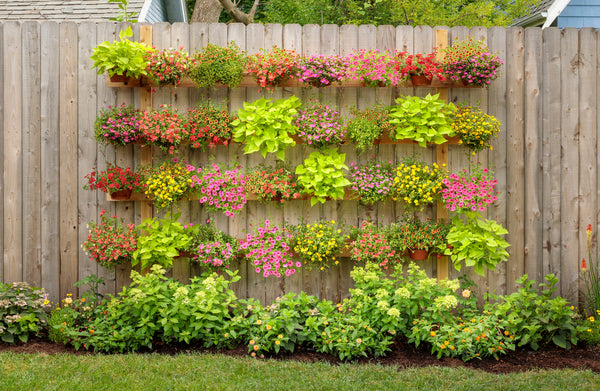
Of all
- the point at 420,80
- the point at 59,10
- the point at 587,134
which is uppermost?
the point at 59,10

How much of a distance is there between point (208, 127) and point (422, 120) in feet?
5.43

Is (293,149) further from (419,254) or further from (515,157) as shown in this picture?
(515,157)

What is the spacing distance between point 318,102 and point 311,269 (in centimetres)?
137

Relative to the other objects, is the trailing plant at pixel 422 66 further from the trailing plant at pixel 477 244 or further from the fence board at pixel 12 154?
the fence board at pixel 12 154

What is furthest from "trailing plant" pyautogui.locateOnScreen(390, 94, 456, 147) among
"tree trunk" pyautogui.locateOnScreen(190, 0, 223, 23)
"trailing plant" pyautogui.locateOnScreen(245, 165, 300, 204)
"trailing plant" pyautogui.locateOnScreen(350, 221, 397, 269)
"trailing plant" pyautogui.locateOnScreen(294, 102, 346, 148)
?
"tree trunk" pyautogui.locateOnScreen(190, 0, 223, 23)

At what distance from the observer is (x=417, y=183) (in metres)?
3.92

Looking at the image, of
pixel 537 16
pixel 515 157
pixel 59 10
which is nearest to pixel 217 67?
pixel 515 157

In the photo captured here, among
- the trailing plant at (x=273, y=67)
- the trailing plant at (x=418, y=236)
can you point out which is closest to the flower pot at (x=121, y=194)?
the trailing plant at (x=273, y=67)

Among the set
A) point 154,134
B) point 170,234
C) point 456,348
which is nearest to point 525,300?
point 456,348

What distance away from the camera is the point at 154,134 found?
382 cm

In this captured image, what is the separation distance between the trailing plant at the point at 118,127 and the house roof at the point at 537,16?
8720mm

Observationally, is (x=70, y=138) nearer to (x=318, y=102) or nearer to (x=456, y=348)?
(x=318, y=102)

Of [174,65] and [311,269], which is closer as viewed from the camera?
[174,65]

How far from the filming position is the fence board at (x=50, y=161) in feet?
13.6
